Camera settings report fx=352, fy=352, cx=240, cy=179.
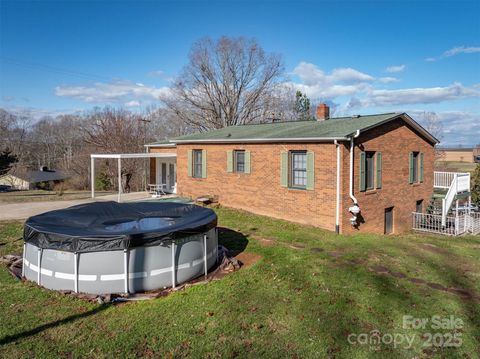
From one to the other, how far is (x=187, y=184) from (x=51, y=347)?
13401 mm

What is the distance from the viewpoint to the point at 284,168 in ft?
43.5

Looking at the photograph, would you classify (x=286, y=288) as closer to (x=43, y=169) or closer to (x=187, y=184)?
(x=187, y=184)

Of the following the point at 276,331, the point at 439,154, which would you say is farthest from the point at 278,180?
the point at 439,154

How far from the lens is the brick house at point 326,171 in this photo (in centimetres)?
1202

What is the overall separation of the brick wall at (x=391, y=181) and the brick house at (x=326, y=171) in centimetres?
4

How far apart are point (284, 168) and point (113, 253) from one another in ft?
26.9

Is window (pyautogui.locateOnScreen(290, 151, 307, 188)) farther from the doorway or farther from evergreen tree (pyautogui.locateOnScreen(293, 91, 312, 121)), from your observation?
evergreen tree (pyautogui.locateOnScreen(293, 91, 312, 121))

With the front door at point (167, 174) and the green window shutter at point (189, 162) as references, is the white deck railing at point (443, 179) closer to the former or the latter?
the green window shutter at point (189, 162)

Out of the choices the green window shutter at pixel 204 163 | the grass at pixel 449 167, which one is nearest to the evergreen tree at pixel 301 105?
the grass at pixel 449 167

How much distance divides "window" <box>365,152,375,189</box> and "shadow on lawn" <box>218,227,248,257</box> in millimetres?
5445

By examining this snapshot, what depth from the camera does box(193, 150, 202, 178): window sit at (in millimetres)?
17484

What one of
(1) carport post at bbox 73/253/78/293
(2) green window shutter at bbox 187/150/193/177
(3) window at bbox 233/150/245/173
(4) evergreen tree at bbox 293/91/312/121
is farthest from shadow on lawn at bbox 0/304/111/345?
(4) evergreen tree at bbox 293/91/312/121

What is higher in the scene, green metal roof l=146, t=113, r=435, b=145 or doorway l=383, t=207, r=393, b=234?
green metal roof l=146, t=113, r=435, b=145

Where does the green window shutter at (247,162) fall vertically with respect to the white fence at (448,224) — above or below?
above
